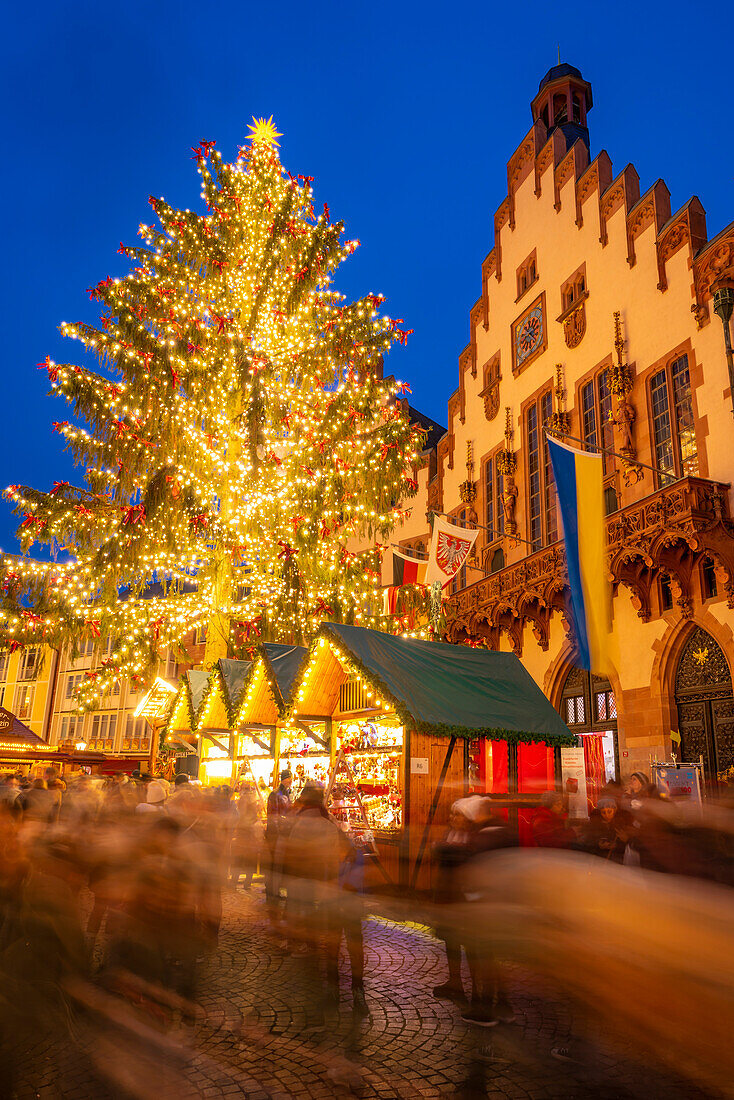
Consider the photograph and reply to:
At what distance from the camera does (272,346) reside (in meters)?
22.2

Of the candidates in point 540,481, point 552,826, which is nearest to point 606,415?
point 540,481

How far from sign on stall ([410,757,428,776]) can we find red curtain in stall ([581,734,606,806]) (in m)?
10.0

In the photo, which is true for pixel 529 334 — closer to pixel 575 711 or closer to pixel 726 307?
pixel 726 307

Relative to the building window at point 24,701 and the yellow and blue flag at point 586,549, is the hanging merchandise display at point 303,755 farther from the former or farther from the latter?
the building window at point 24,701

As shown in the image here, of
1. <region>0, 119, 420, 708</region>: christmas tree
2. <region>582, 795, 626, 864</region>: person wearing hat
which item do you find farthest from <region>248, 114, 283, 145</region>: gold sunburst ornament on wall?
<region>582, 795, 626, 864</region>: person wearing hat

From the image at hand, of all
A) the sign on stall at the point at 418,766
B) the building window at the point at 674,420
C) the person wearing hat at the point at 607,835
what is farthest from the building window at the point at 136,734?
the person wearing hat at the point at 607,835

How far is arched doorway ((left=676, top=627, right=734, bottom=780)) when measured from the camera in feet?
55.8

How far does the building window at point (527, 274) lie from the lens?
2758 cm

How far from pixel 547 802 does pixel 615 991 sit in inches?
156

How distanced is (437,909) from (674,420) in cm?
1569

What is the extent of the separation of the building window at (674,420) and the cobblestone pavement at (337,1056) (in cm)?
1442

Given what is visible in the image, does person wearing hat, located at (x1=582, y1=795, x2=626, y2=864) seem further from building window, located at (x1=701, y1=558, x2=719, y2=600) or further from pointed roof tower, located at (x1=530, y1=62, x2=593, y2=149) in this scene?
pointed roof tower, located at (x1=530, y1=62, x2=593, y2=149)

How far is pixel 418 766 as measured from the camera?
464 inches

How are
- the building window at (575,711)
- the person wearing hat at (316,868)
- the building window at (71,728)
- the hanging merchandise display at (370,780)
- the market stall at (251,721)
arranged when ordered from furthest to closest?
Result: 1. the building window at (71,728)
2. the building window at (575,711)
3. the market stall at (251,721)
4. the hanging merchandise display at (370,780)
5. the person wearing hat at (316,868)
